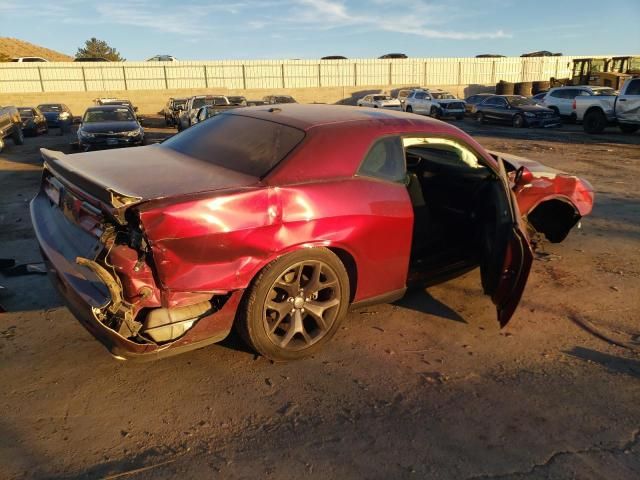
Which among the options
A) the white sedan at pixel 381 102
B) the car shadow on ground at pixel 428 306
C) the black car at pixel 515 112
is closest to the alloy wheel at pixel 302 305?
the car shadow on ground at pixel 428 306

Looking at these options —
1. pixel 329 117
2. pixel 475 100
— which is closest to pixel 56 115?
pixel 475 100

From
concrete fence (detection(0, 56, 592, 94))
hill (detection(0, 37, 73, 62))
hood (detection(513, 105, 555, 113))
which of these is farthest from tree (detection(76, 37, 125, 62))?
hood (detection(513, 105, 555, 113))

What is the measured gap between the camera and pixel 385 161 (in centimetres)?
359

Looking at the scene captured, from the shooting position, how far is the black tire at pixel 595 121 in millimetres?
18578

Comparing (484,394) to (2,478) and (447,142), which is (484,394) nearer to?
(447,142)

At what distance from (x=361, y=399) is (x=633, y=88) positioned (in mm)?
17248

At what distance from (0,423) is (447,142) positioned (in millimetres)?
3542

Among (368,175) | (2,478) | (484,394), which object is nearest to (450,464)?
(484,394)

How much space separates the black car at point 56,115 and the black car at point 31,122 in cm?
237

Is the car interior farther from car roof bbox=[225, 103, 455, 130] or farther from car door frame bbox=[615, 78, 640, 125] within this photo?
car door frame bbox=[615, 78, 640, 125]

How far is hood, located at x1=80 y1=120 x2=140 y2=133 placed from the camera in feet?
41.1

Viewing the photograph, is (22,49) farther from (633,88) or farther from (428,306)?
(428,306)

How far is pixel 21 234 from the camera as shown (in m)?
6.02

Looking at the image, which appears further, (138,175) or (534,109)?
(534,109)
